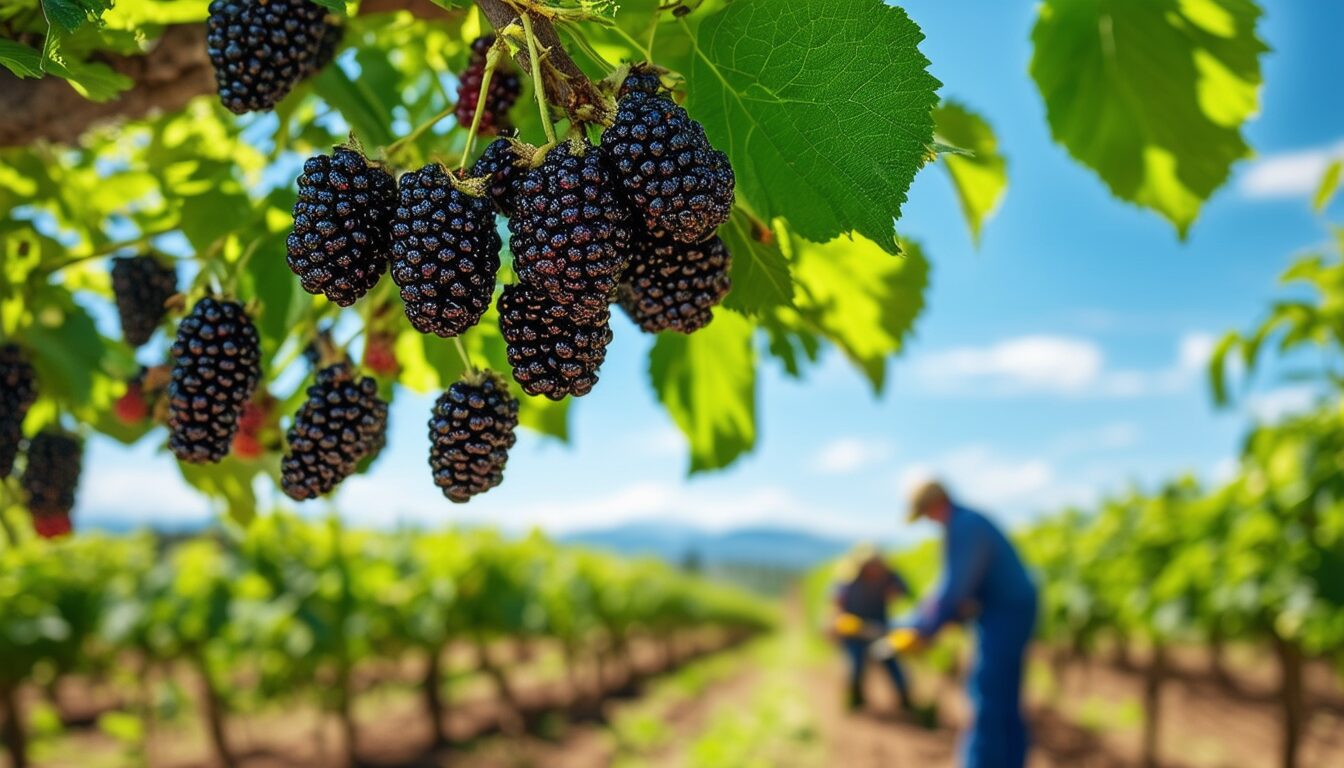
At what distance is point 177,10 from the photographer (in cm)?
179

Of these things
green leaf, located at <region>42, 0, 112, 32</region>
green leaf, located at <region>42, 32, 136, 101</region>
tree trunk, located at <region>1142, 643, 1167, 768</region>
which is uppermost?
green leaf, located at <region>42, 32, 136, 101</region>

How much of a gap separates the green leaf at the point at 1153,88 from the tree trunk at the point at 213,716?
974 cm

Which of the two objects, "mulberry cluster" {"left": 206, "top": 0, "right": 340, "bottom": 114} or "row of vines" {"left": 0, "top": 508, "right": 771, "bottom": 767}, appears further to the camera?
"row of vines" {"left": 0, "top": 508, "right": 771, "bottom": 767}

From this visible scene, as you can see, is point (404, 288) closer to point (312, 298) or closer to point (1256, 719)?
point (312, 298)

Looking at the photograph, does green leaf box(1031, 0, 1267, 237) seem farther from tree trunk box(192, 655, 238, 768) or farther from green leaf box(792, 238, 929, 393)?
tree trunk box(192, 655, 238, 768)

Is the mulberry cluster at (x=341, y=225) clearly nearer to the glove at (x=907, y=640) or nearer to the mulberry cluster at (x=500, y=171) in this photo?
the mulberry cluster at (x=500, y=171)

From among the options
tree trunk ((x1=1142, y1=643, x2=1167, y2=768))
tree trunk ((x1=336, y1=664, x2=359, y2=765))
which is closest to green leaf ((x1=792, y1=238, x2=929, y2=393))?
tree trunk ((x1=1142, y1=643, x2=1167, y2=768))

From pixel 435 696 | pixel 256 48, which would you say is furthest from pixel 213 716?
pixel 256 48

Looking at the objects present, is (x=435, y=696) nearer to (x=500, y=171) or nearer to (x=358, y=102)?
(x=358, y=102)

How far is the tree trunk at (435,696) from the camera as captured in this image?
12125 millimetres

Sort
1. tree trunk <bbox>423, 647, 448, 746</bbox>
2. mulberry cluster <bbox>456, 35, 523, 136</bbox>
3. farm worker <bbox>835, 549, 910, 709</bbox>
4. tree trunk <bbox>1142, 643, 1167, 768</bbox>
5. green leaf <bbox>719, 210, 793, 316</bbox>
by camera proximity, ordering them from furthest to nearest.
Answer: farm worker <bbox>835, 549, 910, 709</bbox>
tree trunk <bbox>423, 647, 448, 746</bbox>
tree trunk <bbox>1142, 643, 1167, 768</bbox>
mulberry cluster <bbox>456, 35, 523, 136</bbox>
green leaf <bbox>719, 210, 793, 316</bbox>

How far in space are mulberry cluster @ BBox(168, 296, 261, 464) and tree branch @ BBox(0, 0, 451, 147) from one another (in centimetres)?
64

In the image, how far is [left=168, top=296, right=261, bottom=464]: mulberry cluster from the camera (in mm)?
1405

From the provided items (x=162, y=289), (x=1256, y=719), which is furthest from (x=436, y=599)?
(x=1256, y=719)
